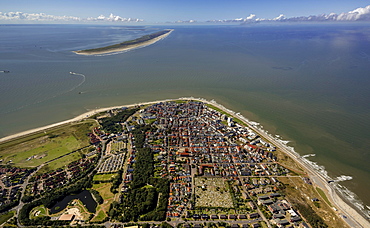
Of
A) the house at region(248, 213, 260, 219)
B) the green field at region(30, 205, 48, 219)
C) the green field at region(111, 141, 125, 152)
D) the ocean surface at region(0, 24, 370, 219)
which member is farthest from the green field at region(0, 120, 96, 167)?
the house at region(248, 213, 260, 219)


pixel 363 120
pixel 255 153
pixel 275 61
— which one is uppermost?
pixel 275 61

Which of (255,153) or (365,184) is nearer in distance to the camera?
(365,184)

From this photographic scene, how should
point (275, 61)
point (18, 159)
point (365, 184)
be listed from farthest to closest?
1. point (275, 61)
2. point (18, 159)
3. point (365, 184)

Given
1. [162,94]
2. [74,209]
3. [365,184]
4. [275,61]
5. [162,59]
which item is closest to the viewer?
[74,209]

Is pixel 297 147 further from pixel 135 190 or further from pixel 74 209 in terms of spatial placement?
pixel 74 209

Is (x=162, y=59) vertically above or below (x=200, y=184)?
above

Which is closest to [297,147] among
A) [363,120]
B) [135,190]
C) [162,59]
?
[363,120]
